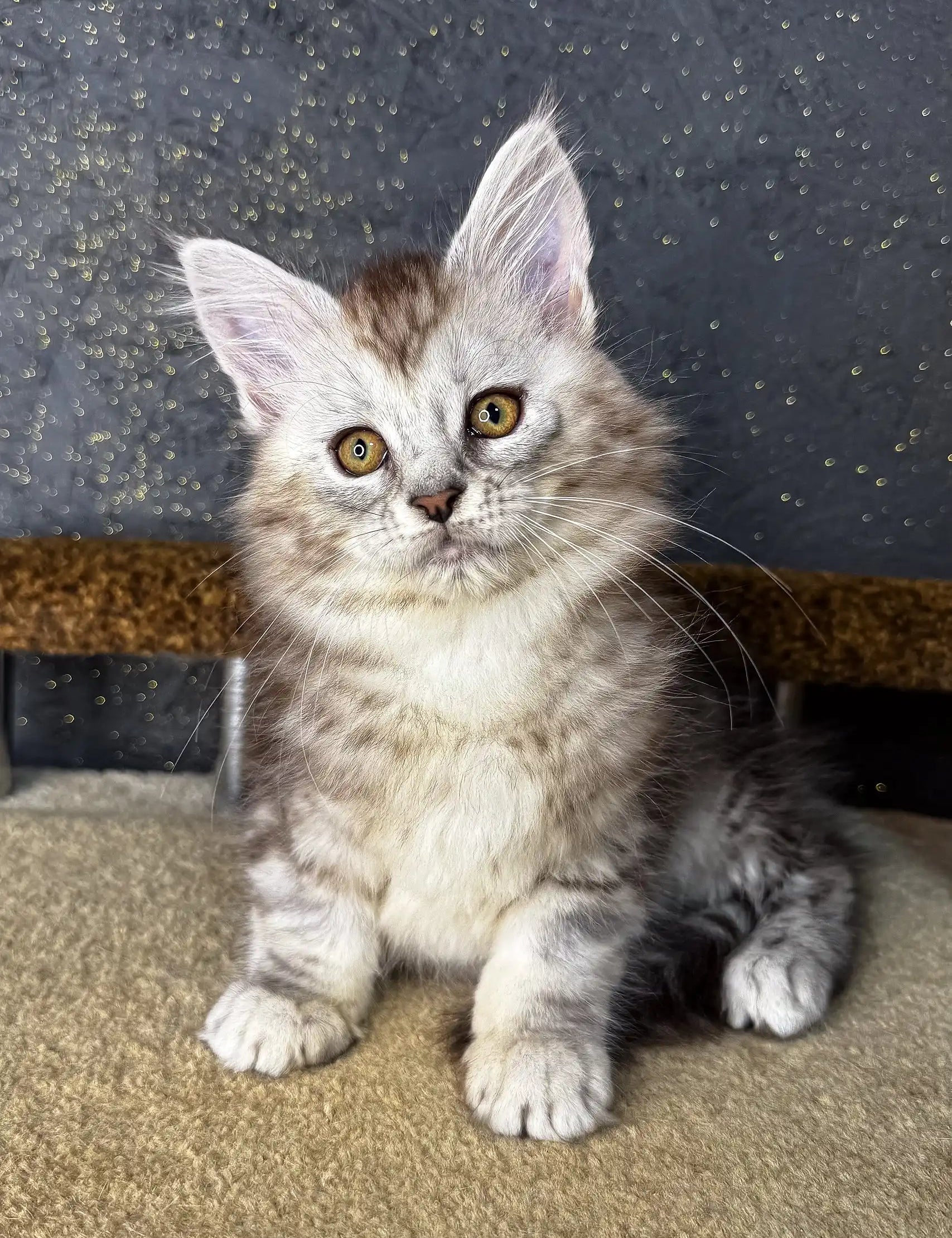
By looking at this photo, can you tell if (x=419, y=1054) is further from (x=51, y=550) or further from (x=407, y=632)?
(x=51, y=550)

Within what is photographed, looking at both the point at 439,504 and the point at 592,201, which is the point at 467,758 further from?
the point at 592,201

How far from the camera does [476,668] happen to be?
44.6 inches

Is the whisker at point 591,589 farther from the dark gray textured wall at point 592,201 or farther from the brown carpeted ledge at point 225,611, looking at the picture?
the dark gray textured wall at point 592,201

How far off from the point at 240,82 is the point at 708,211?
0.87 meters

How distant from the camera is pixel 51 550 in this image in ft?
5.37

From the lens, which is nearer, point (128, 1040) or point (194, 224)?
point (128, 1040)

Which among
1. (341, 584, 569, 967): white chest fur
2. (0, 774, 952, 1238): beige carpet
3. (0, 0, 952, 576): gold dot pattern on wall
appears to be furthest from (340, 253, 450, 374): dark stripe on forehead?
(0, 774, 952, 1238): beige carpet

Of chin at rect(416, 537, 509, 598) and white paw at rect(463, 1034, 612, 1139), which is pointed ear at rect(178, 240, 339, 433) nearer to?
chin at rect(416, 537, 509, 598)

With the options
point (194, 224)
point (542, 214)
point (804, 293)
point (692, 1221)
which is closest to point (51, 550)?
point (194, 224)

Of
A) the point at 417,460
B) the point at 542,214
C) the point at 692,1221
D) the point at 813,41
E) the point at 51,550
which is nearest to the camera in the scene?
the point at 692,1221

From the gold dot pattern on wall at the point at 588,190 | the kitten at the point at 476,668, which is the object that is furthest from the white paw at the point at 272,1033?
the gold dot pattern on wall at the point at 588,190

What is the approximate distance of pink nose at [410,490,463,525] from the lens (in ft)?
3.44

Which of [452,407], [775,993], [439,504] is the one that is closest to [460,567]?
[439,504]

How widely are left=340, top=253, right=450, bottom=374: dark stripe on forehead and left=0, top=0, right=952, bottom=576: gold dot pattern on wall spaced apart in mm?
649
